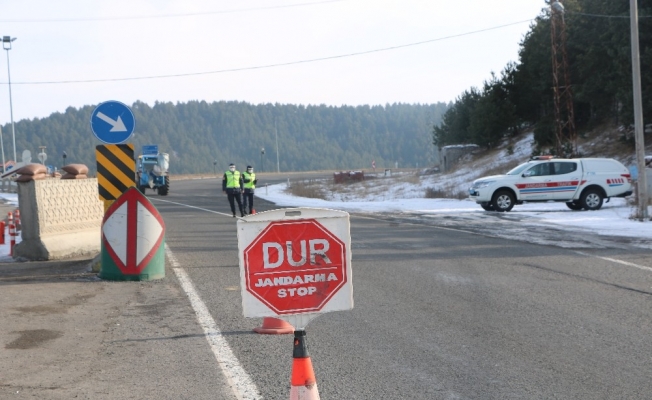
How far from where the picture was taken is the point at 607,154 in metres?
44.9

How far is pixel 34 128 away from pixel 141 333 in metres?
204

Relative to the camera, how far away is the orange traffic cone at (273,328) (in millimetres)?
7738

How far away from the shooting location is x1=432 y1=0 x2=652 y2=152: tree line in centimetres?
3828

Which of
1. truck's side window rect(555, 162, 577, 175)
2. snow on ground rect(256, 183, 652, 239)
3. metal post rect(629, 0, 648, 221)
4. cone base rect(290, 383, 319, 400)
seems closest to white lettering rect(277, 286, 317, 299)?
cone base rect(290, 383, 319, 400)

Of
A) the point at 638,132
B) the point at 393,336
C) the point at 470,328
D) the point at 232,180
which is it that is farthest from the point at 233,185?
the point at 393,336

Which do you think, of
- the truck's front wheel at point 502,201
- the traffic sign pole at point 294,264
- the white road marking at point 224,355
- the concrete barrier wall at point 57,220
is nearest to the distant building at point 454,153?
the truck's front wheel at point 502,201

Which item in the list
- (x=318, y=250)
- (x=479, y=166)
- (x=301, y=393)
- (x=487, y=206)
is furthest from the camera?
(x=479, y=166)

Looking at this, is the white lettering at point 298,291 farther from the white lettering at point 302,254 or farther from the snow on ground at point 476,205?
the snow on ground at point 476,205

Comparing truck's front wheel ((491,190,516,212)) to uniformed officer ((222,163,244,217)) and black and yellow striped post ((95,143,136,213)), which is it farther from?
black and yellow striped post ((95,143,136,213))

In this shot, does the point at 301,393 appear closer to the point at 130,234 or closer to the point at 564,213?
the point at 130,234

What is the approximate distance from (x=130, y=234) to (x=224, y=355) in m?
4.96

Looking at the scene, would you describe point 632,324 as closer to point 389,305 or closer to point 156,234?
point 389,305

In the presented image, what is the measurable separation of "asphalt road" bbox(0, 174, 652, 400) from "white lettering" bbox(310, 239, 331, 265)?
1.44 m

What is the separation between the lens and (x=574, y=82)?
51.8 metres
